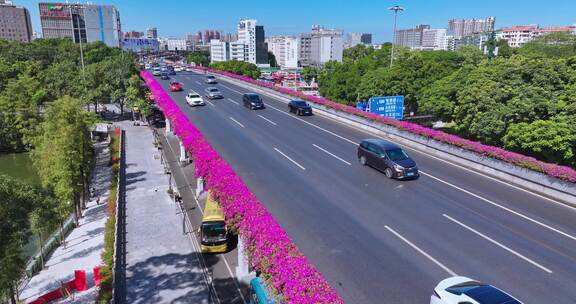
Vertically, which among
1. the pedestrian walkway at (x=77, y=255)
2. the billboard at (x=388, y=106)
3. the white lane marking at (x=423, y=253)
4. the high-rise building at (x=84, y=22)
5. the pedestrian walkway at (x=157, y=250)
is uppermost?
the high-rise building at (x=84, y=22)

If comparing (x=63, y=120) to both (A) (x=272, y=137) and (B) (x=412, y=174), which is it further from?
(B) (x=412, y=174)

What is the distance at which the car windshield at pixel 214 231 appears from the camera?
1627cm

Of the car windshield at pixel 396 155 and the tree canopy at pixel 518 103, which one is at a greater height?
the tree canopy at pixel 518 103

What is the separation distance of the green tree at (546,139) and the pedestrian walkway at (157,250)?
20480 mm

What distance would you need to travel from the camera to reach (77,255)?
21797mm

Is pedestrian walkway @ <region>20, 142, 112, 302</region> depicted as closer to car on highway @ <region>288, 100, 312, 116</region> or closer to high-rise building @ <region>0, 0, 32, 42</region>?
car on highway @ <region>288, 100, 312, 116</region>

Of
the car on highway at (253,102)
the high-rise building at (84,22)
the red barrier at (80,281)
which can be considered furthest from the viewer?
the high-rise building at (84,22)

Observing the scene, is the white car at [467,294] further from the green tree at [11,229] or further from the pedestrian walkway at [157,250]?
the green tree at [11,229]

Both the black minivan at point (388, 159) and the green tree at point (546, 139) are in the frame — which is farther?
the green tree at point (546, 139)

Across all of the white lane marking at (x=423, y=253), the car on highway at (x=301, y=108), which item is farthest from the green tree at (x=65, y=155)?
the car on highway at (x=301, y=108)

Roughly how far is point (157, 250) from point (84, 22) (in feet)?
634

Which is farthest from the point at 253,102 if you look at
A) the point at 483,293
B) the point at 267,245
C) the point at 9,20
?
the point at 9,20

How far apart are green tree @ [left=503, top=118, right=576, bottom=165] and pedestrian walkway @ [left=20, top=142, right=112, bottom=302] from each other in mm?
24886

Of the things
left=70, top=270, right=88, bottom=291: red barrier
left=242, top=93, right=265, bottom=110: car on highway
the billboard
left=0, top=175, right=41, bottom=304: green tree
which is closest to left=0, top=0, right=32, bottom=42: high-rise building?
left=242, top=93, right=265, bottom=110: car on highway
